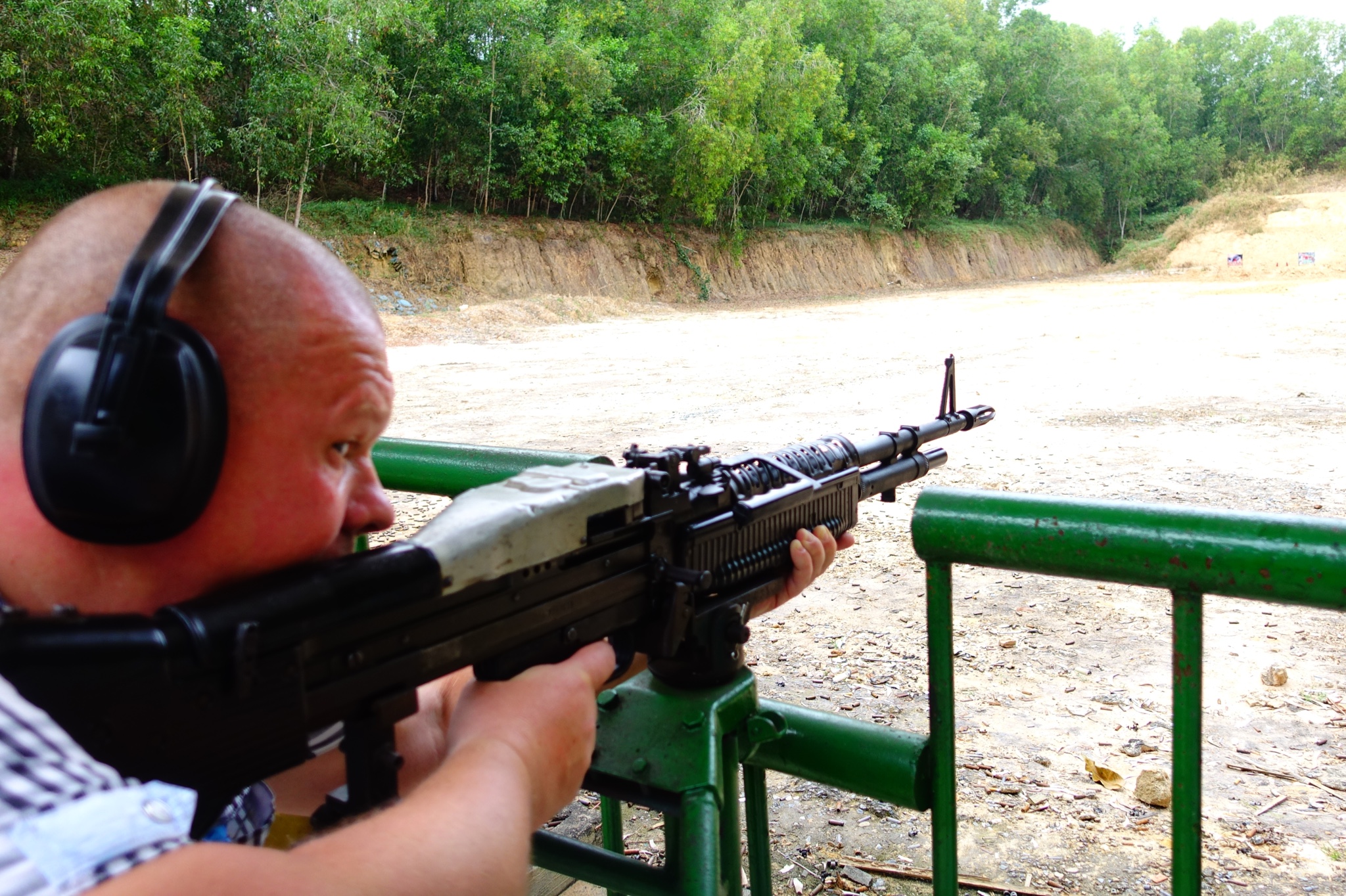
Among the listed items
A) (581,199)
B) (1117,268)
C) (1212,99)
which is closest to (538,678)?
(581,199)

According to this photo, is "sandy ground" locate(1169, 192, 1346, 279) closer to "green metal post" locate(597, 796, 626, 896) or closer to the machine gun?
"green metal post" locate(597, 796, 626, 896)

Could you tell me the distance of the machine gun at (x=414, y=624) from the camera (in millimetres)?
851

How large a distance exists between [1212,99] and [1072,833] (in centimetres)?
7907

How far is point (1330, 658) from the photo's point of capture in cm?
425

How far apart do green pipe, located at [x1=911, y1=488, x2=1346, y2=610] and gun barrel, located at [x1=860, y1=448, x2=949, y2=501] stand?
0.65 m

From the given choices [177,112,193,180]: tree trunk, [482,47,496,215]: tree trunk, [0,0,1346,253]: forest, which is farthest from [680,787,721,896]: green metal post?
[482,47,496,215]: tree trunk

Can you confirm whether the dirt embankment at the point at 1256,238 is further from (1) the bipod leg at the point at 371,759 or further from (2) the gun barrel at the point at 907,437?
(1) the bipod leg at the point at 371,759

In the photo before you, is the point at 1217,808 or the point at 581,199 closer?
the point at 1217,808

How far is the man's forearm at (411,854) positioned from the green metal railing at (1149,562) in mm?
720

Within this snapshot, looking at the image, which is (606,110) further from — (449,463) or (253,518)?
(253,518)

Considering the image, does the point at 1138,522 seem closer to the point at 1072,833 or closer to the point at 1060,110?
the point at 1072,833

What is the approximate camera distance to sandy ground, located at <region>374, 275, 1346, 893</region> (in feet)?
9.66

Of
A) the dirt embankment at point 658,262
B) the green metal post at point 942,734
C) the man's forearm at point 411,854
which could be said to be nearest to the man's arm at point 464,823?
the man's forearm at point 411,854

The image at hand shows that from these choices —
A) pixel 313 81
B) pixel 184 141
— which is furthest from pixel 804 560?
pixel 313 81
